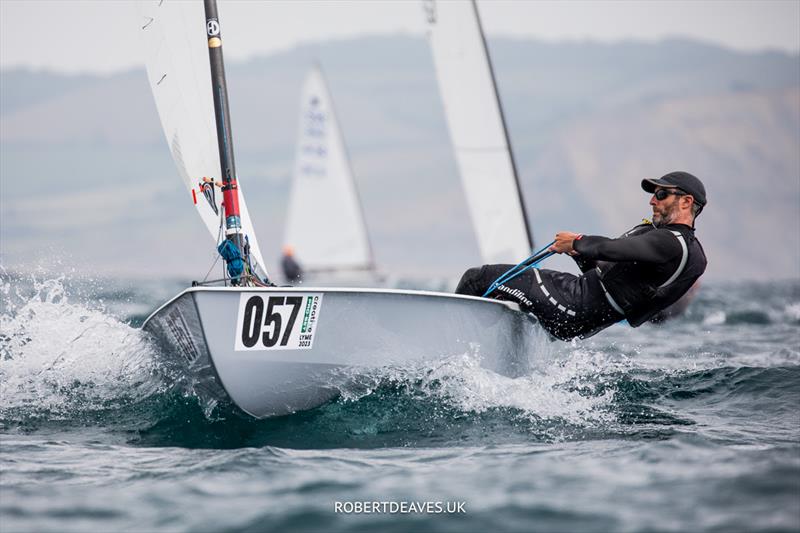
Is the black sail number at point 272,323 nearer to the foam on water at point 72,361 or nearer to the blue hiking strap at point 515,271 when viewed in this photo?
the foam on water at point 72,361

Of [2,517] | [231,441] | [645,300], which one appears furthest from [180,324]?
[645,300]

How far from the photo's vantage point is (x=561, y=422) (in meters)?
5.02

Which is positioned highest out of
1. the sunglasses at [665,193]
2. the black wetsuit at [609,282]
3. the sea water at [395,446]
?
the sunglasses at [665,193]

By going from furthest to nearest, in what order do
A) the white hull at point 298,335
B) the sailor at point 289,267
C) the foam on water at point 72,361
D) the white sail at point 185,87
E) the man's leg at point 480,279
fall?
the sailor at point 289,267 → the white sail at point 185,87 → the man's leg at point 480,279 → the foam on water at point 72,361 → the white hull at point 298,335

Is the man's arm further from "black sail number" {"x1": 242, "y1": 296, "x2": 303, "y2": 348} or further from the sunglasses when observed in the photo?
"black sail number" {"x1": 242, "y1": 296, "x2": 303, "y2": 348}

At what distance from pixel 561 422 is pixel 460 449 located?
2.58 feet

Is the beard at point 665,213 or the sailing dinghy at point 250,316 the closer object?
the sailing dinghy at point 250,316

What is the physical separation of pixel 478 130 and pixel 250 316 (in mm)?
5601

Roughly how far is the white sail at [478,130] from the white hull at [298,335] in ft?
14.6

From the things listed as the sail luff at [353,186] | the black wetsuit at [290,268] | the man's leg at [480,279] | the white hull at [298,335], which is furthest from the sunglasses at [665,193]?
the sail luff at [353,186]

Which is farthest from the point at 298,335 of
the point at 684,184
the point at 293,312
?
the point at 684,184

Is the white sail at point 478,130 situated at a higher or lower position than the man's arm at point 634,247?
higher

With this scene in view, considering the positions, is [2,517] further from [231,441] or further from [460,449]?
[460,449]

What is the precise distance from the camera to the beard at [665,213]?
522 cm
